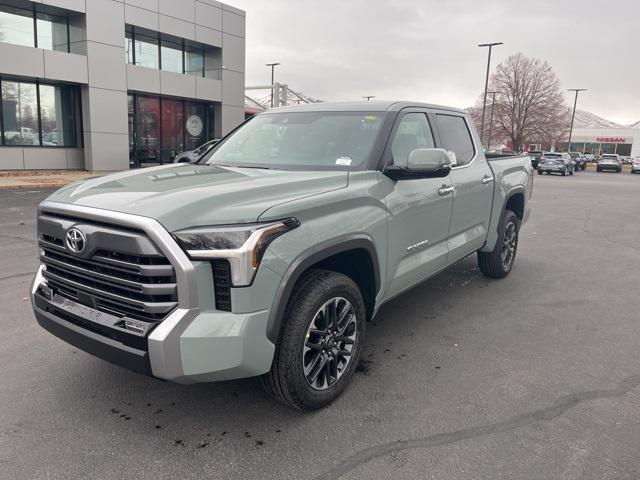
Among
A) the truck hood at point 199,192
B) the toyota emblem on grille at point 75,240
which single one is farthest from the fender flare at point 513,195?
the toyota emblem on grille at point 75,240

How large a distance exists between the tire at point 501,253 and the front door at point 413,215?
1.59m

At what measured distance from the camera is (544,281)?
6.18 meters

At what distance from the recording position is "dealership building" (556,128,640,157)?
88.4 meters

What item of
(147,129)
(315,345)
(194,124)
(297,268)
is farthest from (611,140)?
(297,268)

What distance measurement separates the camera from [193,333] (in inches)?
95.4

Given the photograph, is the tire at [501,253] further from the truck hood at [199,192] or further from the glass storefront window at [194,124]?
the glass storefront window at [194,124]

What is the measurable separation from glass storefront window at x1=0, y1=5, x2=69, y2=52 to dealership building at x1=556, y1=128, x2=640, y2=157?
8533 centimetres

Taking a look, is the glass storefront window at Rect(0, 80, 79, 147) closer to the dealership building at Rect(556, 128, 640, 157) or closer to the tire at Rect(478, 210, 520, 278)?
the tire at Rect(478, 210, 520, 278)

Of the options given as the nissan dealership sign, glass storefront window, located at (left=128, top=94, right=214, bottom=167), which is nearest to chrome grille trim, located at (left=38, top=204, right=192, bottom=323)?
glass storefront window, located at (left=128, top=94, right=214, bottom=167)

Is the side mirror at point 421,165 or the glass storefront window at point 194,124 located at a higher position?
the glass storefront window at point 194,124

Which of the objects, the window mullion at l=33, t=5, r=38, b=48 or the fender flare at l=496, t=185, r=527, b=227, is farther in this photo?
the window mullion at l=33, t=5, r=38, b=48

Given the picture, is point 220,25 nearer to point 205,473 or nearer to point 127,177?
point 127,177

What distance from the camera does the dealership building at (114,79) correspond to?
60.3ft

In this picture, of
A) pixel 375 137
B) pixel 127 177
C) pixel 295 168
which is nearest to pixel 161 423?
pixel 127 177
